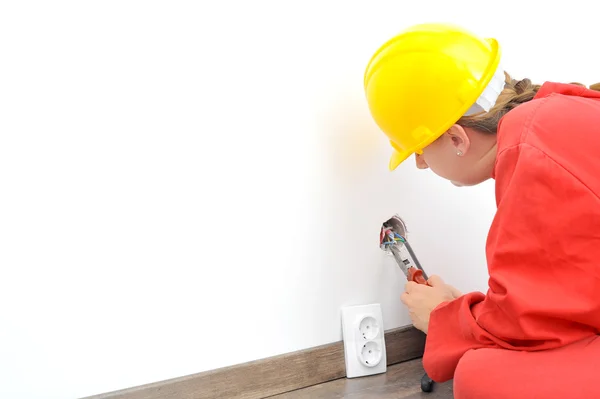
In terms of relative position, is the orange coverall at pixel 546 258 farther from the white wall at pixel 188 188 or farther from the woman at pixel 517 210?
the white wall at pixel 188 188

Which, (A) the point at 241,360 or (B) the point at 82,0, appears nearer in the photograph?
(B) the point at 82,0

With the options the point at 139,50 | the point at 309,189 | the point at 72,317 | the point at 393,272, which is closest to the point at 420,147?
the point at 309,189

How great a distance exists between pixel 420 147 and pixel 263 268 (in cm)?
34

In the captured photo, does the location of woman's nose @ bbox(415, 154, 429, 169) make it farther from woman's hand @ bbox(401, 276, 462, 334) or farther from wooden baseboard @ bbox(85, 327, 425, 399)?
wooden baseboard @ bbox(85, 327, 425, 399)

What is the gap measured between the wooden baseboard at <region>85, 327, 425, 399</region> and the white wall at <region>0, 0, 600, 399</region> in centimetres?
2

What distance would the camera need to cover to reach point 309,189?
3.48 feet

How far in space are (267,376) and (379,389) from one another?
207 mm

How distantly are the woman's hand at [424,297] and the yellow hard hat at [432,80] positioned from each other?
0.29 meters

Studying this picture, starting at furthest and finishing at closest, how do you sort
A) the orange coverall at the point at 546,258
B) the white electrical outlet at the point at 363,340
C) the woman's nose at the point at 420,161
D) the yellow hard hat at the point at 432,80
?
the white electrical outlet at the point at 363,340 < the woman's nose at the point at 420,161 < the yellow hard hat at the point at 432,80 < the orange coverall at the point at 546,258

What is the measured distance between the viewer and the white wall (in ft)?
2.73

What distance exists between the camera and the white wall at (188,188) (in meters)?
0.83

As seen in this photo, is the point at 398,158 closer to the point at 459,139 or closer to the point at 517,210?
the point at 459,139

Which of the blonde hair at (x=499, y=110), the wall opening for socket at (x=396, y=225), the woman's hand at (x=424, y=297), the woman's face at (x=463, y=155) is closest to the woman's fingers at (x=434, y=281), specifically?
the woman's hand at (x=424, y=297)

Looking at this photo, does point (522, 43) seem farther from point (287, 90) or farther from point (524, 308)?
point (524, 308)
